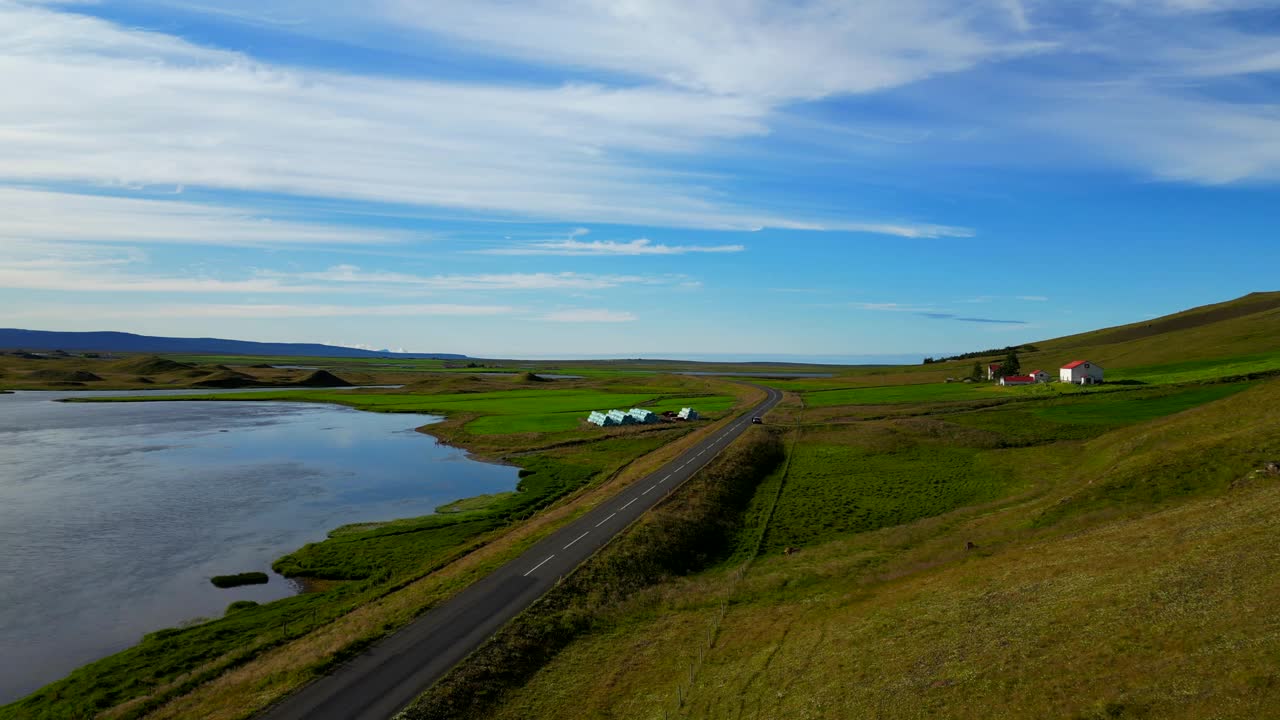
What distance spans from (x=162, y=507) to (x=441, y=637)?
44128 millimetres

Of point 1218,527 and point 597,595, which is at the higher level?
point 1218,527

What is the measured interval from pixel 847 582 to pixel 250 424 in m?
120

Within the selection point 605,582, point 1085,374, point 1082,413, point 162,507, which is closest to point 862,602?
point 605,582

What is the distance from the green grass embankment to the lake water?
18.6 meters

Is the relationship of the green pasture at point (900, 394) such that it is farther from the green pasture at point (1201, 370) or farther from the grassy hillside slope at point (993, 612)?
the grassy hillside slope at point (993, 612)

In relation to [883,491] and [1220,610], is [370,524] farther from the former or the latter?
[1220,610]

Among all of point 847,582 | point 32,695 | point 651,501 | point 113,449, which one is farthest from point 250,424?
point 847,582

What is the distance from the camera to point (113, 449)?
93062 mm

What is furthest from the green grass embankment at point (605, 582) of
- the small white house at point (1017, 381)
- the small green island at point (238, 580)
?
the small white house at point (1017, 381)

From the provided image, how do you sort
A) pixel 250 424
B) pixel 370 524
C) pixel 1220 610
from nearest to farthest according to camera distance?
pixel 1220 610
pixel 370 524
pixel 250 424

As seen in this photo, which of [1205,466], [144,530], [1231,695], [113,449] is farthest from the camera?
[113,449]

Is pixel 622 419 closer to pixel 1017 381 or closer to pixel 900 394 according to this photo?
pixel 900 394

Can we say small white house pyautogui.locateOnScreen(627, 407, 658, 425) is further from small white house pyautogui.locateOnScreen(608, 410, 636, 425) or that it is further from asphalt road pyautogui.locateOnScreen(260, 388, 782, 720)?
asphalt road pyautogui.locateOnScreen(260, 388, 782, 720)

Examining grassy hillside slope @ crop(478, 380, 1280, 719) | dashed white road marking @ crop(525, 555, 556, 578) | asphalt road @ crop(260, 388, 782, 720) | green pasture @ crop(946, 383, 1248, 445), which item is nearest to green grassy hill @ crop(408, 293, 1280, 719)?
grassy hillside slope @ crop(478, 380, 1280, 719)
